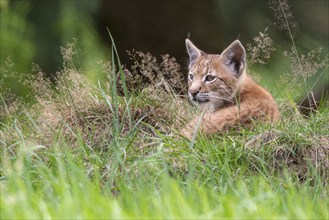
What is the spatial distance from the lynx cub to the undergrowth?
0.18 m

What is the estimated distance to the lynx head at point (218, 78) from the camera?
8.20 m

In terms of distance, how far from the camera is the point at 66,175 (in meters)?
6.08

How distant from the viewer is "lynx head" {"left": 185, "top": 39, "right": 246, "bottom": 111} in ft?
26.9

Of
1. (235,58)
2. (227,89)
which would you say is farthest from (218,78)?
(235,58)

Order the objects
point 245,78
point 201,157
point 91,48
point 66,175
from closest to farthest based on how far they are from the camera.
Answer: point 66,175 < point 201,157 < point 245,78 < point 91,48

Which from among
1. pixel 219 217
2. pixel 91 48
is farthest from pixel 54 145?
pixel 91 48

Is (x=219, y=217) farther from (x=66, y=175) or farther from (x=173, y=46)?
(x=173, y=46)

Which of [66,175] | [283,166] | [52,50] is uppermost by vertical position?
[52,50]

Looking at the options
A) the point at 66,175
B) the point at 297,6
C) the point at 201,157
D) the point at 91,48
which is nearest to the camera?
the point at 66,175

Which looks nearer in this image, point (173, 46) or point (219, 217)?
point (219, 217)

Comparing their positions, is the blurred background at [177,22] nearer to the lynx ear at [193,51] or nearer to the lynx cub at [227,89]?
the lynx ear at [193,51]

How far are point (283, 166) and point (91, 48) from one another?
730cm

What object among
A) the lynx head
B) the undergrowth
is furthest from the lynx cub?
the undergrowth

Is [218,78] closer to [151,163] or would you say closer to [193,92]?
[193,92]
